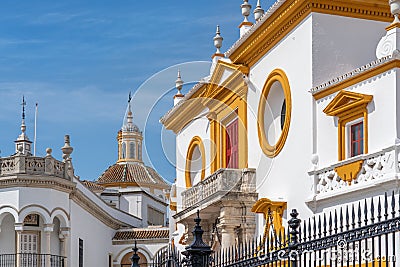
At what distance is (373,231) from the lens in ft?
30.2

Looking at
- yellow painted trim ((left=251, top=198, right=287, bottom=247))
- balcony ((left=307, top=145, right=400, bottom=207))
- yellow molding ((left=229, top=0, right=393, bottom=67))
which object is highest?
yellow molding ((left=229, top=0, right=393, bottom=67))

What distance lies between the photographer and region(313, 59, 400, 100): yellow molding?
1714cm

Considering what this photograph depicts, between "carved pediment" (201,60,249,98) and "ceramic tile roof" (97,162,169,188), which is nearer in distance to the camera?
"carved pediment" (201,60,249,98)

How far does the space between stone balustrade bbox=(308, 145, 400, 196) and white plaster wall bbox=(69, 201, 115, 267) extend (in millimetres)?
18471

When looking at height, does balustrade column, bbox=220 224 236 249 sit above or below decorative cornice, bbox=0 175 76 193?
below

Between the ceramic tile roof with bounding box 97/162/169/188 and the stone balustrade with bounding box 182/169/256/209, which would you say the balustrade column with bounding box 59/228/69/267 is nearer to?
the stone balustrade with bounding box 182/169/256/209

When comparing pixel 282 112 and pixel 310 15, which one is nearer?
pixel 310 15

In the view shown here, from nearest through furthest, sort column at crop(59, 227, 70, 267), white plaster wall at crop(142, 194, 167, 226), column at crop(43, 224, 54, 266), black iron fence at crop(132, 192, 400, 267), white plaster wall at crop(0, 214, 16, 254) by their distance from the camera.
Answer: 1. black iron fence at crop(132, 192, 400, 267)
2. column at crop(43, 224, 54, 266)
3. white plaster wall at crop(0, 214, 16, 254)
4. column at crop(59, 227, 70, 267)
5. white plaster wall at crop(142, 194, 167, 226)

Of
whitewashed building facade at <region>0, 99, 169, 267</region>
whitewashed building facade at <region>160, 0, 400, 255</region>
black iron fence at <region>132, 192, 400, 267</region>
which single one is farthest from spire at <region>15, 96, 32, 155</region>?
black iron fence at <region>132, 192, 400, 267</region>

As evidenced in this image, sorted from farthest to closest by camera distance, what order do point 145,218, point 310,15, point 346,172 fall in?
point 145,218 < point 310,15 < point 346,172

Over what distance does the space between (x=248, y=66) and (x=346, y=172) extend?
6519mm

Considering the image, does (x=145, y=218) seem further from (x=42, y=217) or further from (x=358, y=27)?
(x=358, y=27)

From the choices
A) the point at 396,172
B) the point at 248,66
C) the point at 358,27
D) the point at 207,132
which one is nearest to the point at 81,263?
the point at 207,132

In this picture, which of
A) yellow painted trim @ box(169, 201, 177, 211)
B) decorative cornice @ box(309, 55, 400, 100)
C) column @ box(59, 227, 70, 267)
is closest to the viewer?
decorative cornice @ box(309, 55, 400, 100)
